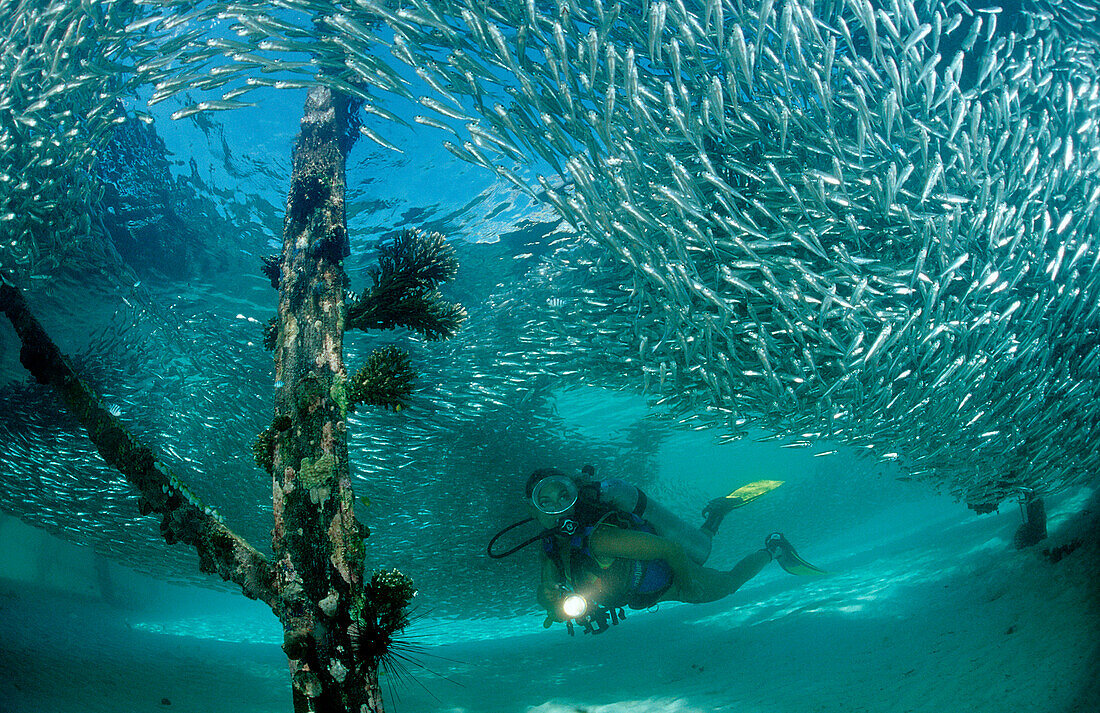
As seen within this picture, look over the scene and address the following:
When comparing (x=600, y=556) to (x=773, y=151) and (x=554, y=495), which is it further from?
(x=773, y=151)

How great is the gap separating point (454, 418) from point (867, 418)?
795 cm

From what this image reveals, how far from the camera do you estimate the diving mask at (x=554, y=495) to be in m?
6.41

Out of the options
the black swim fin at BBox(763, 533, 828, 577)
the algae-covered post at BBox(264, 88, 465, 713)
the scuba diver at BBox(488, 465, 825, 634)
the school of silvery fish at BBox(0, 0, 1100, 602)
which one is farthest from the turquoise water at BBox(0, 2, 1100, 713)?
the scuba diver at BBox(488, 465, 825, 634)

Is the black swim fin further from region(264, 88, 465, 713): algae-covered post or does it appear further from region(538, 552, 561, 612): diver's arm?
region(264, 88, 465, 713): algae-covered post

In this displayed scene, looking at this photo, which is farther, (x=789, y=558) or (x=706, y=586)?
(x=789, y=558)

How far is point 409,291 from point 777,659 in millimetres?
8041

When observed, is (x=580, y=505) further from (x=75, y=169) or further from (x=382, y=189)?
(x=75, y=169)

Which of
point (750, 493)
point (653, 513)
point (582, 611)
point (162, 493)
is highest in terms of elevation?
point (750, 493)

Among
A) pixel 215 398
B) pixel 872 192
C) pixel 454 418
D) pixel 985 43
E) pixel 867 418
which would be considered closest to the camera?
pixel 872 192

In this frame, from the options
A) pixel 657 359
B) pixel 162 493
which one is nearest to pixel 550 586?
pixel 657 359

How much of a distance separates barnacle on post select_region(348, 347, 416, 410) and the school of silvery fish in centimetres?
200

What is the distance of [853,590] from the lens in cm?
1101

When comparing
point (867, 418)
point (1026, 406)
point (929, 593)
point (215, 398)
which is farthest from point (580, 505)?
point (215, 398)

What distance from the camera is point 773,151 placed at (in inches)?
176
